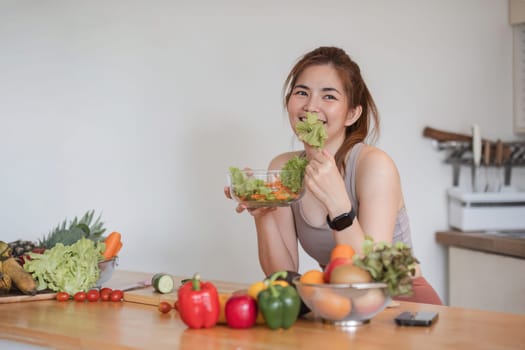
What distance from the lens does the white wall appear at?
11.2ft

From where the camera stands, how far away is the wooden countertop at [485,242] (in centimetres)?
339

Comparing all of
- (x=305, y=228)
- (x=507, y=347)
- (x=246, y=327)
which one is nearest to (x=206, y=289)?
(x=246, y=327)

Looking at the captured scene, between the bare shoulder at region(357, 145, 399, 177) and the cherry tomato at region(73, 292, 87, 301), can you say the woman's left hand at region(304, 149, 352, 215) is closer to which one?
the bare shoulder at region(357, 145, 399, 177)

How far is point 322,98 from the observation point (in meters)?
2.57

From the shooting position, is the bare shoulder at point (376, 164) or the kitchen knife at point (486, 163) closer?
the bare shoulder at point (376, 164)

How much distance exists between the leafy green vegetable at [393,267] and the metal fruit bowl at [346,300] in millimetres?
21

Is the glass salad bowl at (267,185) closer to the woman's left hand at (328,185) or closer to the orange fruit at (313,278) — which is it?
the woman's left hand at (328,185)

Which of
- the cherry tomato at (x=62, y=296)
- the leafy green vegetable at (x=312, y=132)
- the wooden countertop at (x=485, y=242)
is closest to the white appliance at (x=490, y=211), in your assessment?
the wooden countertop at (x=485, y=242)

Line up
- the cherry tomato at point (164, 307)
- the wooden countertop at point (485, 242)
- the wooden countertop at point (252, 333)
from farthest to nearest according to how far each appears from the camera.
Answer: the wooden countertop at point (485, 242) → the cherry tomato at point (164, 307) → the wooden countertop at point (252, 333)

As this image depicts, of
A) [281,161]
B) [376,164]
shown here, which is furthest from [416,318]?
[281,161]

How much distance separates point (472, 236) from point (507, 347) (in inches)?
89.6

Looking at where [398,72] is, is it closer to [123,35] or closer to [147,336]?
[123,35]

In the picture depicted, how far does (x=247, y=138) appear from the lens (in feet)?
12.3

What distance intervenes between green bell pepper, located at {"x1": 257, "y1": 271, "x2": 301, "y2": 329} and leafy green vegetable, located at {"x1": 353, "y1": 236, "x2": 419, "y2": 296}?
0.17 m
